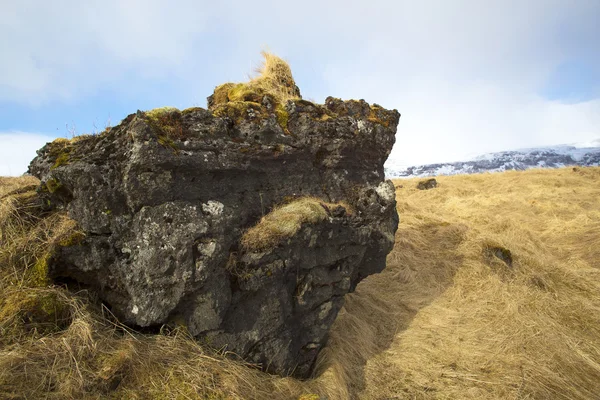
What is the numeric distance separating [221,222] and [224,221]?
52mm

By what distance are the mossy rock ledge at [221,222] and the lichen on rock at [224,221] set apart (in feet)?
0.06

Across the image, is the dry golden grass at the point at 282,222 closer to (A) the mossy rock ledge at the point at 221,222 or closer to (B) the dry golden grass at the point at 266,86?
(A) the mossy rock ledge at the point at 221,222

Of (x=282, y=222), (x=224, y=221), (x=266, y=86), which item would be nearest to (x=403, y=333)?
(x=282, y=222)

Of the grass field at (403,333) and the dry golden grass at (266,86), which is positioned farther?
the dry golden grass at (266,86)

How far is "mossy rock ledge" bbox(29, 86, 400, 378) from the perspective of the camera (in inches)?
167

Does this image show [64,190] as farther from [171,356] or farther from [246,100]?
[246,100]

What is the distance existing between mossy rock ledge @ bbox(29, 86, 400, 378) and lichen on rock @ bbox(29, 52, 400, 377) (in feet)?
0.06

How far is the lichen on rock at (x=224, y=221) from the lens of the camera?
4246 millimetres

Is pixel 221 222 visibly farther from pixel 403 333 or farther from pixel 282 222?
pixel 403 333

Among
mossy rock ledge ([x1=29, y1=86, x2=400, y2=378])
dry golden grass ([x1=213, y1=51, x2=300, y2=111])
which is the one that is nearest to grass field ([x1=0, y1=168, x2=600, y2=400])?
mossy rock ledge ([x1=29, y1=86, x2=400, y2=378])

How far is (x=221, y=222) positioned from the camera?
4.71 meters

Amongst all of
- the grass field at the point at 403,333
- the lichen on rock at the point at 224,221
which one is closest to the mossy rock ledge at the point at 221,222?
the lichen on rock at the point at 224,221

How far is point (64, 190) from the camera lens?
457cm

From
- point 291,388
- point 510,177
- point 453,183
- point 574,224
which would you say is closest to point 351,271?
point 291,388
